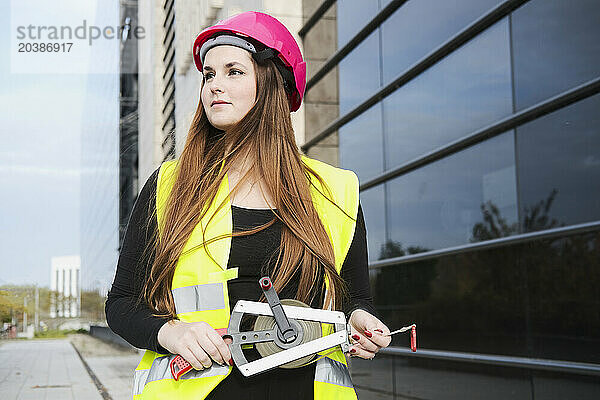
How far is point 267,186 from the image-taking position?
139 cm

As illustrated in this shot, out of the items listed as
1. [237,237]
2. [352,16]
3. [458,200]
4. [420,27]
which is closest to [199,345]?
[237,237]

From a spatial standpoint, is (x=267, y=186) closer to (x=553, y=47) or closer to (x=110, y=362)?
(x=553, y=47)

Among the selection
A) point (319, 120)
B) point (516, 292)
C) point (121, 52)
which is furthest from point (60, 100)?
point (516, 292)

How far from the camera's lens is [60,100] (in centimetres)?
492

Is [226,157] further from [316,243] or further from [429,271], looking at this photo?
Answer: [429,271]

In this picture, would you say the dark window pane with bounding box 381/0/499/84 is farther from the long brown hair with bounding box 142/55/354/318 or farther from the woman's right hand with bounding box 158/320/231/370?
the woman's right hand with bounding box 158/320/231/370

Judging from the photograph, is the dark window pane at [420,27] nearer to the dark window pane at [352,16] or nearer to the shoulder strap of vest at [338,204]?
the dark window pane at [352,16]

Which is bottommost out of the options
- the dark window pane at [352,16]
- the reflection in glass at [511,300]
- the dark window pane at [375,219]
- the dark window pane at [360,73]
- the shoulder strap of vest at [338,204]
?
the reflection in glass at [511,300]

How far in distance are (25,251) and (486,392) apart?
2.67 m

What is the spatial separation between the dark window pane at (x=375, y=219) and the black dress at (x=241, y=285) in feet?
13.4

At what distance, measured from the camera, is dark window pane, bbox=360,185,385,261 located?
551 centimetres

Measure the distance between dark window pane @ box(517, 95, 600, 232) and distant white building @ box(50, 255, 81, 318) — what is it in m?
2.43

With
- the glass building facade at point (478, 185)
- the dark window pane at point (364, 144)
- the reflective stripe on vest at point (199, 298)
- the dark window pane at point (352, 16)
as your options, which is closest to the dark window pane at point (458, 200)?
the glass building facade at point (478, 185)

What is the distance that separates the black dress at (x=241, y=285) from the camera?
1278 mm
